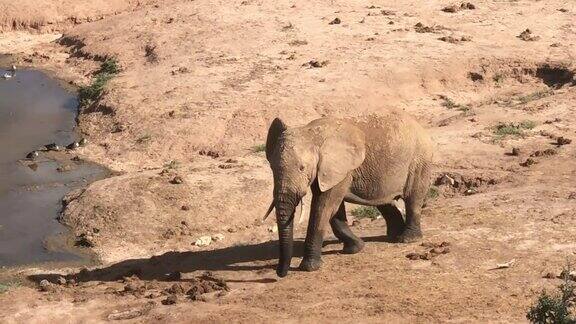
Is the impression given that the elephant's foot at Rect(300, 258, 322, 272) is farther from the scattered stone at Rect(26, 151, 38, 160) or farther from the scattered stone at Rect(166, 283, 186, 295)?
the scattered stone at Rect(26, 151, 38, 160)

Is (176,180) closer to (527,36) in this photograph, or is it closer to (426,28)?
(426,28)

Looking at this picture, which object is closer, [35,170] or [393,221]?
[393,221]

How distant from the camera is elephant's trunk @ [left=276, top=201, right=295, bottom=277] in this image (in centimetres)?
1033

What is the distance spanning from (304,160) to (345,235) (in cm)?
Answer: 164

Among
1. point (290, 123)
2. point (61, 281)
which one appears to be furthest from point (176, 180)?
point (290, 123)

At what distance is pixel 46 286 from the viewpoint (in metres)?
11.8

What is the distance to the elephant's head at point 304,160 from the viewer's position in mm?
10305

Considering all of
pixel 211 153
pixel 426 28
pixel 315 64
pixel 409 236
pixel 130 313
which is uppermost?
pixel 426 28

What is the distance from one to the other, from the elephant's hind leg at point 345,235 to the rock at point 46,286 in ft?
12.1

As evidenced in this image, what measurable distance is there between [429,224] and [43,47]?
18.1 meters

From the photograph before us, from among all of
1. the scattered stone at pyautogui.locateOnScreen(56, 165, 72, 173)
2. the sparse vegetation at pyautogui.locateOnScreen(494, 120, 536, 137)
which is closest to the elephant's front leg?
the sparse vegetation at pyautogui.locateOnScreen(494, 120, 536, 137)

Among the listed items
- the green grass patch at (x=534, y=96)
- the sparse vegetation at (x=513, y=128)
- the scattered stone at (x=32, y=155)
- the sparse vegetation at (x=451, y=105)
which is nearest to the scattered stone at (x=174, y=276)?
the scattered stone at (x=32, y=155)

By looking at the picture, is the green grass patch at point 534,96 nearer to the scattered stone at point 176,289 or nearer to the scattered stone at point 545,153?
the scattered stone at point 545,153

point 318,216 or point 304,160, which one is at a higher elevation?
point 304,160
